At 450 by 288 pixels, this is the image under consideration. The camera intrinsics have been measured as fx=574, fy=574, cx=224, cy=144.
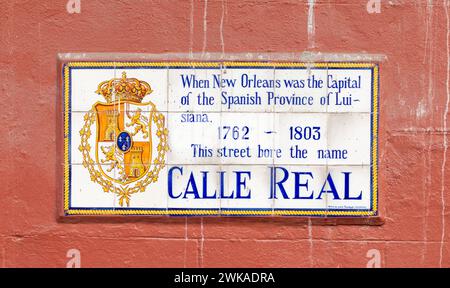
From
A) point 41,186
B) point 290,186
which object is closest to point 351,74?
point 290,186

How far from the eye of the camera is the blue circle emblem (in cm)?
403

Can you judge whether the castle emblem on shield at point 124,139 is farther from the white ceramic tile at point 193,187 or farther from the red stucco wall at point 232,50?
the red stucco wall at point 232,50

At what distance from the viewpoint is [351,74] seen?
4.00m

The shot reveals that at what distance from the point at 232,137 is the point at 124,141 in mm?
760

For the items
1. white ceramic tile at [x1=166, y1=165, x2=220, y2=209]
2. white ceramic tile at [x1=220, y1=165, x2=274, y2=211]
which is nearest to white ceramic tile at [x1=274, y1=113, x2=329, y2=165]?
white ceramic tile at [x1=220, y1=165, x2=274, y2=211]

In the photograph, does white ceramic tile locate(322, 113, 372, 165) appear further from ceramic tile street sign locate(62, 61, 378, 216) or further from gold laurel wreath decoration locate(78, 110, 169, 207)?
gold laurel wreath decoration locate(78, 110, 169, 207)

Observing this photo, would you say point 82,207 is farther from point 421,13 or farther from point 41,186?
point 421,13

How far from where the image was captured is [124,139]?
4.03 meters

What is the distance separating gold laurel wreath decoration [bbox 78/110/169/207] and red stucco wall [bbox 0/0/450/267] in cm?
21

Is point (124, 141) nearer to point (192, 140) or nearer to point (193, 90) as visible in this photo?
point (192, 140)

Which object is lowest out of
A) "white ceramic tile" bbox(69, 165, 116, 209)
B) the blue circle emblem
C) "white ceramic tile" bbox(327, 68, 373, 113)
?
"white ceramic tile" bbox(69, 165, 116, 209)

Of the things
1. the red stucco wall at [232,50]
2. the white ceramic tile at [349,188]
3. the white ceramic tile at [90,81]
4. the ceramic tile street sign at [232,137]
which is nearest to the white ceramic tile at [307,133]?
the ceramic tile street sign at [232,137]

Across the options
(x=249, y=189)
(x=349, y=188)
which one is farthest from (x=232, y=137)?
(x=349, y=188)

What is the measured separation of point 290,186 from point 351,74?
890 millimetres
